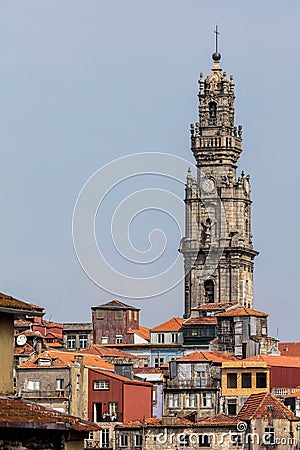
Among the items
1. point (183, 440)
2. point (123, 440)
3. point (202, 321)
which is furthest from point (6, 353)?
point (202, 321)

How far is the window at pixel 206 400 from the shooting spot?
4796 inches

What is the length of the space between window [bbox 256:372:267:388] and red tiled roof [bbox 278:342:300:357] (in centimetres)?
3639

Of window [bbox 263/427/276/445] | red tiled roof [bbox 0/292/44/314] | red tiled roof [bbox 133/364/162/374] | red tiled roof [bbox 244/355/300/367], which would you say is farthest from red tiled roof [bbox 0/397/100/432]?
red tiled roof [bbox 244/355/300/367]

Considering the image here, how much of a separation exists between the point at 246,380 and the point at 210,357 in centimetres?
632

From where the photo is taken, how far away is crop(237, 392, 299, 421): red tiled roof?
108625mm

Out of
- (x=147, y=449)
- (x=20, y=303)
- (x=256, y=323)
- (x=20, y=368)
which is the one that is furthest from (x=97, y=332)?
(x=20, y=303)

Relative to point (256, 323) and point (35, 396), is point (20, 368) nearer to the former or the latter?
point (35, 396)

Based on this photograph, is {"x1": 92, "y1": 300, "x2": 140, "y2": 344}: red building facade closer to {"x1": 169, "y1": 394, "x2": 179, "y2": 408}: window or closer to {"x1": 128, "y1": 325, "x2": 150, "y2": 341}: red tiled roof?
{"x1": 128, "y1": 325, "x2": 150, "y2": 341}: red tiled roof

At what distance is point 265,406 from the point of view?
361 ft

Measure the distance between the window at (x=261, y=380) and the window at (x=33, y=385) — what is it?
19500 mm

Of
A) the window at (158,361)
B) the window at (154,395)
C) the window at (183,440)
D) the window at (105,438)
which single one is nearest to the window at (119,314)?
the window at (158,361)

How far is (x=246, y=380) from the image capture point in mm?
126312

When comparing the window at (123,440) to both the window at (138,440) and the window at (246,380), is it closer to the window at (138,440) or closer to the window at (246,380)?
the window at (138,440)

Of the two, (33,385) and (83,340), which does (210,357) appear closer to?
(33,385)
